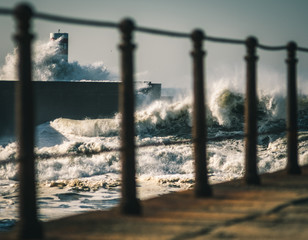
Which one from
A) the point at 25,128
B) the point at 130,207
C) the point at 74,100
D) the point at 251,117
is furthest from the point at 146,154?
the point at 25,128

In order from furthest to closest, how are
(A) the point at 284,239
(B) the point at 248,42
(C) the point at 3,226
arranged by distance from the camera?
(C) the point at 3,226, (B) the point at 248,42, (A) the point at 284,239

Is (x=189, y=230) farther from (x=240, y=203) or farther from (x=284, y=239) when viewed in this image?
(x=240, y=203)

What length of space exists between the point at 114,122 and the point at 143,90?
553cm

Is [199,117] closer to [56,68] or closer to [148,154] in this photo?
[148,154]

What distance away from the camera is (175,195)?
9.60ft

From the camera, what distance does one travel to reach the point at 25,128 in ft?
6.77

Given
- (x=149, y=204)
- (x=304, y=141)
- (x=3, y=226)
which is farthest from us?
(x=304, y=141)

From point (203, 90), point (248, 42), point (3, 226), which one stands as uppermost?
point (248, 42)

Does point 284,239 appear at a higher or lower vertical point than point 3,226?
higher

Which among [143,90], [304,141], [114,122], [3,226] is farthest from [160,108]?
[3,226]

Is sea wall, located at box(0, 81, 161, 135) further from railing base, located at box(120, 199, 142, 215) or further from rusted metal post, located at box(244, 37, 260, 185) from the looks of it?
railing base, located at box(120, 199, 142, 215)

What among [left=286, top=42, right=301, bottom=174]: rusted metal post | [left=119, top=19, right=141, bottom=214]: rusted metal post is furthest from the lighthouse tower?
[left=119, top=19, right=141, bottom=214]: rusted metal post

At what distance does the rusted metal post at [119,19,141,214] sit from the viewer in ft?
7.97

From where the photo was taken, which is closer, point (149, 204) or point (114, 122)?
point (149, 204)
